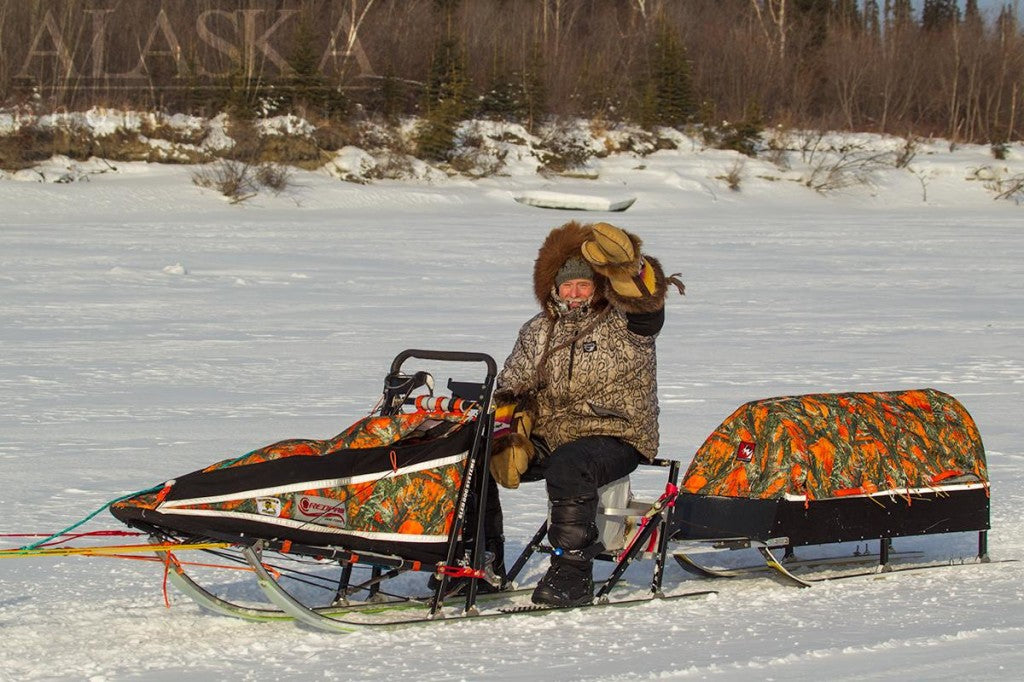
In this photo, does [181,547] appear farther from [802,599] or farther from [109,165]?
[109,165]

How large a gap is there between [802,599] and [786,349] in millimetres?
7441

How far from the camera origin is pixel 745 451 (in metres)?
4.71

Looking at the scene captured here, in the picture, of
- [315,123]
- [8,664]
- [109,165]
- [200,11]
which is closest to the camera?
[8,664]

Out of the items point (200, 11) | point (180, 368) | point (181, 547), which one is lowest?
point (180, 368)

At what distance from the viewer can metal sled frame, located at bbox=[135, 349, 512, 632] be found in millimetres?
3845

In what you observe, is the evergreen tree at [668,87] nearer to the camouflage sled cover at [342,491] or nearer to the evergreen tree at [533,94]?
the evergreen tree at [533,94]

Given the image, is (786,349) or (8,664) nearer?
(8,664)

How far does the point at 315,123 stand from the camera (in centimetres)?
4069

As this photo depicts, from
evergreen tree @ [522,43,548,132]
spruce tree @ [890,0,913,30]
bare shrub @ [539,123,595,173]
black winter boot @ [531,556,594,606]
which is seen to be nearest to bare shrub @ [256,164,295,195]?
bare shrub @ [539,123,595,173]

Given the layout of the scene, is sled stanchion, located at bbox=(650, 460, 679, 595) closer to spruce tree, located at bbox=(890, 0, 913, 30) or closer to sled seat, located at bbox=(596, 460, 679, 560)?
sled seat, located at bbox=(596, 460, 679, 560)

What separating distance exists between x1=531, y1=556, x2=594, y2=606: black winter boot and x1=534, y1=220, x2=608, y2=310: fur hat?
2.86 feet

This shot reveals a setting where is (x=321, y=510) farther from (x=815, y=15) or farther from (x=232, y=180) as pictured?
(x=815, y=15)

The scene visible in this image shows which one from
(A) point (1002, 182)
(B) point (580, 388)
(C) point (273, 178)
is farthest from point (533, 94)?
(B) point (580, 388)

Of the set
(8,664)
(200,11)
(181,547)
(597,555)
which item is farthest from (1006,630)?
(200,11)
